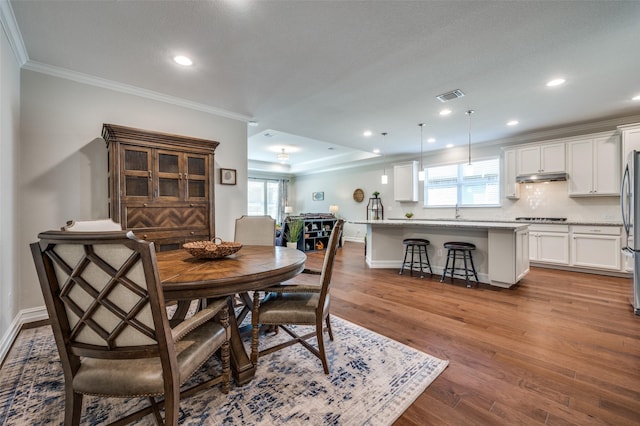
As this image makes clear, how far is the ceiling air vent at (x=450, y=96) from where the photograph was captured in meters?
3.43

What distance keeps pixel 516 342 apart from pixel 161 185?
155 inches

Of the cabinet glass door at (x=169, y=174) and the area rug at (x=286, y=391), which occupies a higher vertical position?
the cabinet glass door at (x=169, y=174)

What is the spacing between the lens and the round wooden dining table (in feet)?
4.60

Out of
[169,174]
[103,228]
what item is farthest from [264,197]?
[103,228]

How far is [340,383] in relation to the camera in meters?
1.73

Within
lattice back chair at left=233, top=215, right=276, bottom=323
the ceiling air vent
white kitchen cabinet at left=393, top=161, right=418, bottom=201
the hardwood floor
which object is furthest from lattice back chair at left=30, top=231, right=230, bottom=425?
white kitchen cabinet at left=393, top=161, right=418, bottom=201

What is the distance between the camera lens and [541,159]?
5.14 m

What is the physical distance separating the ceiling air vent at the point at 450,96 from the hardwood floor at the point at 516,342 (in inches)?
103

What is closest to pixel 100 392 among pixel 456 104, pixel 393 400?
pixel 393 400

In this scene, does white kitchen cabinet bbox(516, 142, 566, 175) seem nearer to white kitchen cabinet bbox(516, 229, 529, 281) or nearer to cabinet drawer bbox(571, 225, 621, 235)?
cabinet drawer bbox(571, 225, 621, 235)

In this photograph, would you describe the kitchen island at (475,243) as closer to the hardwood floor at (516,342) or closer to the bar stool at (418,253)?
the bar stool at (418,253)

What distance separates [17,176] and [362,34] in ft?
11.4

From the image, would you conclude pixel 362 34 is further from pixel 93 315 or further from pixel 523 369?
pixel 523 369

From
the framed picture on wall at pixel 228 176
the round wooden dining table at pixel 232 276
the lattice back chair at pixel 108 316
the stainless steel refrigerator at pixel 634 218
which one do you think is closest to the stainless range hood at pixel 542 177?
the stainless steel refrigerator at pixel 634 218
